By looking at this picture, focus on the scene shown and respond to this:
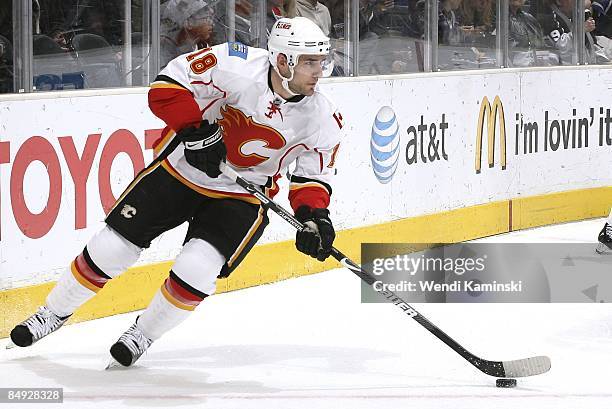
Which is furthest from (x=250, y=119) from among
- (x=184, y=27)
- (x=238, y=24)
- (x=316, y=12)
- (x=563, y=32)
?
(x=563, y=32)

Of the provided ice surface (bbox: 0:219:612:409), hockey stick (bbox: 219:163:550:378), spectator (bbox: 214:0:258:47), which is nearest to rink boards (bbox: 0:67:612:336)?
ice surface (bbox: 0:219:612:409)

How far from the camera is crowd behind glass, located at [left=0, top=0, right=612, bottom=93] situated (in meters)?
5.55

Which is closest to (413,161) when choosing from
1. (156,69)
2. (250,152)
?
(156,69)

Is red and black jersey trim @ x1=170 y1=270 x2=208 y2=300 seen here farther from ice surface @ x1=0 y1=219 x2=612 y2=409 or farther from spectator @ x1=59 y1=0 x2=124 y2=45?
spectator @ x1=59 y1=0 x2=124 y2=45

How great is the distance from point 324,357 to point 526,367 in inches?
30.5

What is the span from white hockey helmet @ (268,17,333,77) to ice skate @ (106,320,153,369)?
0.98 m

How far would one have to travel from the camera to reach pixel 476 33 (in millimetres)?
8602

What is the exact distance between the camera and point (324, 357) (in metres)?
4.96

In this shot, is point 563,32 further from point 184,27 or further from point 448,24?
point 184,27

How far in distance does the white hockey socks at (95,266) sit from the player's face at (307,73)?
0.75 m

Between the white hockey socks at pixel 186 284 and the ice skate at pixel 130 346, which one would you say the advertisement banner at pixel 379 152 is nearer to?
the ice skate at pixel 130 346

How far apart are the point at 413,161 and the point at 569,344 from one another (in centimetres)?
251

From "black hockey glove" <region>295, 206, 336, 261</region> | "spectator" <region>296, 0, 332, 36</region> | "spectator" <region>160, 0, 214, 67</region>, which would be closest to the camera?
"black hockey glove" <region>295, 206, 336, 261</region>

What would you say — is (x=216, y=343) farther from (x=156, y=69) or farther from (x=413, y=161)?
(x=413, y=161)
